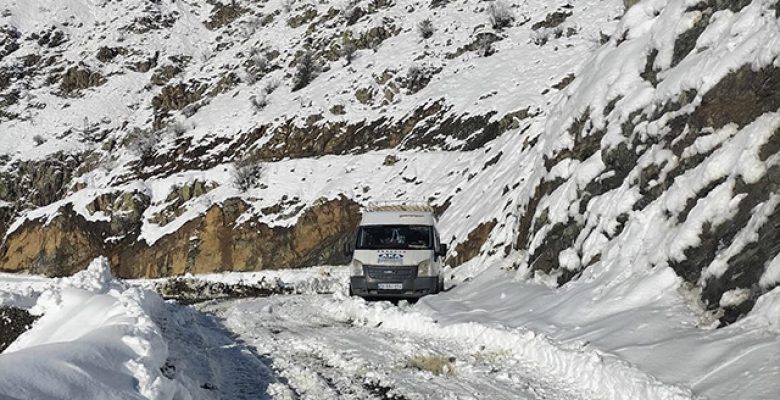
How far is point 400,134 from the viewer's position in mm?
35594

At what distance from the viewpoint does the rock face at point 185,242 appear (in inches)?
1261

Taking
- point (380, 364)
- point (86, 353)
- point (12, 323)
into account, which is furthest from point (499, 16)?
point (86, 353)

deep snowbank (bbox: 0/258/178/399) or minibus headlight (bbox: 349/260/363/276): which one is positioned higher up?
deep snowbank (bbox: 0/258/178/399)

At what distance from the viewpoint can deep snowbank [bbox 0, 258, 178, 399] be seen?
501cm

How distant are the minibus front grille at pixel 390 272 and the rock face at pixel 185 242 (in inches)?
585

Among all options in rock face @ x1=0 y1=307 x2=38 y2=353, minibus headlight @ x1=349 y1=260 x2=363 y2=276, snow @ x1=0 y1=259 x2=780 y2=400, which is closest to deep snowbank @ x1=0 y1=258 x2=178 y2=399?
snow @ x1=0 y1=259 x2=780 y2=400

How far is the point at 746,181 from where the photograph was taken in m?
8.36

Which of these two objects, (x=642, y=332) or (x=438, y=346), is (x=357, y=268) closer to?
(x=438, y=346)

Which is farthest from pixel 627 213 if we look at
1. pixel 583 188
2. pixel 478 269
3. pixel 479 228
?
→ pixel 479 228

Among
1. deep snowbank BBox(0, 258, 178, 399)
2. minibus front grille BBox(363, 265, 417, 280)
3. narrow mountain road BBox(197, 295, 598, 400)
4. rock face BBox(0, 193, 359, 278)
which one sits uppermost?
deep snowbank BBox(0, 258, 178, 399)

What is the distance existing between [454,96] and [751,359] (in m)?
29.8

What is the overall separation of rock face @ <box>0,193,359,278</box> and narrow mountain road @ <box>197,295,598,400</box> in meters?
17.5

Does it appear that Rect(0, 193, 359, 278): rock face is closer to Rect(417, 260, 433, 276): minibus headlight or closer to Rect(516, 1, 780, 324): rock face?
Rect(417, 260, 433, 276): minibus headlight

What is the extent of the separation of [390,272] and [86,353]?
909cm
